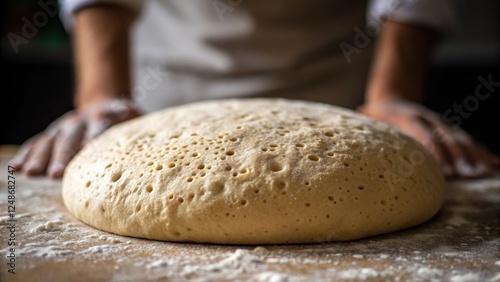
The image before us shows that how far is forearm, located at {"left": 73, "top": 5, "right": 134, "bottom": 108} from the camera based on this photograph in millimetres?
1787

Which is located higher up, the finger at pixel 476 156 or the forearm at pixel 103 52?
the forearm at pixel 103 52

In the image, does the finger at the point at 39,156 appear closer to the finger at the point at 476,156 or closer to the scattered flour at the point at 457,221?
the scattered flour at the point at 457,221

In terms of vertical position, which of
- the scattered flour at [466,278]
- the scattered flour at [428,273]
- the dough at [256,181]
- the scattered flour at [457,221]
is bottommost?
the scattered flour at [466,278]

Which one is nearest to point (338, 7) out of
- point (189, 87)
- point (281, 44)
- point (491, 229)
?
point (281, 44)

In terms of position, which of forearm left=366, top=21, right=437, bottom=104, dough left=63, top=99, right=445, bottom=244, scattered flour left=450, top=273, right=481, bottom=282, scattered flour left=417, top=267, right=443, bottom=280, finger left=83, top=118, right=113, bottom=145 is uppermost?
forearm left=366, top=21, right=437, bottom=104

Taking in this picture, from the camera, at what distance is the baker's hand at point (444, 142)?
157 cm

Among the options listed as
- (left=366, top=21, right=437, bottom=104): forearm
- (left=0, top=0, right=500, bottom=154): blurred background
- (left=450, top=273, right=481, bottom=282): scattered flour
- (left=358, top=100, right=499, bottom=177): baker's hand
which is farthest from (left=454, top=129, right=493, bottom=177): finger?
(left=0, top=0, right=500, bottom=154): blurred background

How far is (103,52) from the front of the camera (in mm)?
1837

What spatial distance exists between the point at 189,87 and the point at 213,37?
209mm

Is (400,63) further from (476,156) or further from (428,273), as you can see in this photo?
(428,273)

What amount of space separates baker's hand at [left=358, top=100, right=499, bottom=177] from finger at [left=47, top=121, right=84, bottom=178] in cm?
90

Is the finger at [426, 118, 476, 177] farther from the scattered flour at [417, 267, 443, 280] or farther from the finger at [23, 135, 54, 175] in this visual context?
the finger at [23, 135, 54, 175]

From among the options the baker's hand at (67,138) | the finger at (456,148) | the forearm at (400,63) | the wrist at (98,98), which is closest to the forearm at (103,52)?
the wrist at (98,98)

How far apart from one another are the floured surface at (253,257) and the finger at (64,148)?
0.35 m
